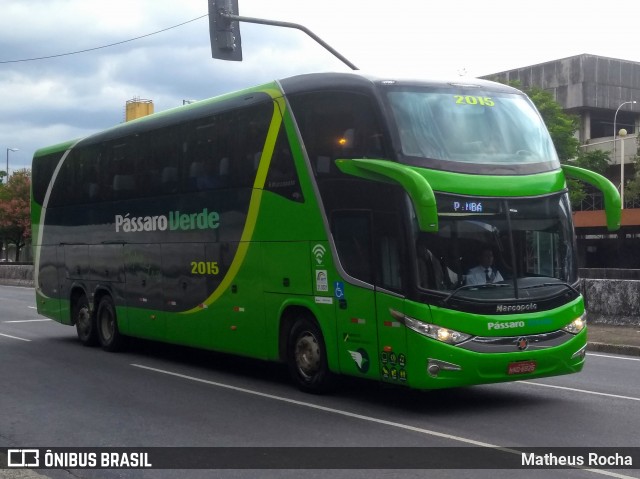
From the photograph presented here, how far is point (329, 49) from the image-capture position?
21.1 meters

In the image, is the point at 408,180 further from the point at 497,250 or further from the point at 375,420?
the point at 375,420

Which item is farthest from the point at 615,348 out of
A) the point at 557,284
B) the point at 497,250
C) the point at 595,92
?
the point at 595,92

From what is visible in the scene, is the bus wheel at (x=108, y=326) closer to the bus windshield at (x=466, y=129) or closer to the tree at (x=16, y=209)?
the bus windshield at (x=466, y=129)

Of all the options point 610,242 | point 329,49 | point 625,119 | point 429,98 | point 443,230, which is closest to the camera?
point 443,230

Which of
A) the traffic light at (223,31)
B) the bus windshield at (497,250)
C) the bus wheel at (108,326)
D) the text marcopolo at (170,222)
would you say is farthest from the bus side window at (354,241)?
the traffic light at (223,31)

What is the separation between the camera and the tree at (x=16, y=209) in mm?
71250

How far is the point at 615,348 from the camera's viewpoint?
18.0m

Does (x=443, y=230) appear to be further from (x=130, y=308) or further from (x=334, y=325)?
(x=130, y=308)

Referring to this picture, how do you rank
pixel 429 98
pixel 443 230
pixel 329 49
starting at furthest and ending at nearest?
pixel 329 49 → pixel 429 98 → pixel 443 230

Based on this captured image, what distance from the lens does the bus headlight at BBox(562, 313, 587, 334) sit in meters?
11.2

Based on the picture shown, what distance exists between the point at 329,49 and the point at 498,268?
11384 mm

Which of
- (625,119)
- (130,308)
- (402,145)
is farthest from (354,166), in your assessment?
(625,119)

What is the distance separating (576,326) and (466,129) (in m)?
2.64

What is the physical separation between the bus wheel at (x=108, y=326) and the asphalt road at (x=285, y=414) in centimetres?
190
